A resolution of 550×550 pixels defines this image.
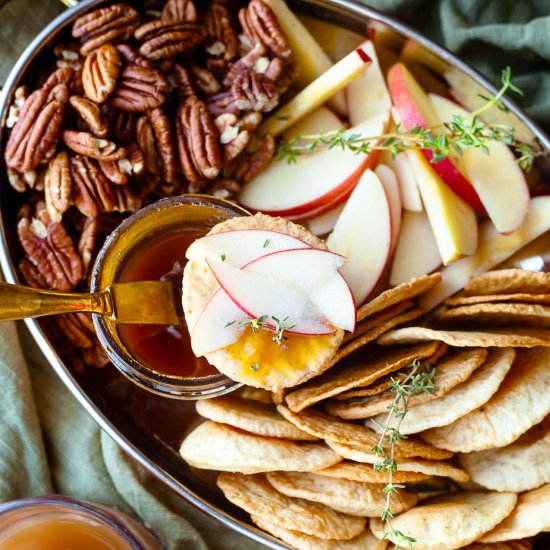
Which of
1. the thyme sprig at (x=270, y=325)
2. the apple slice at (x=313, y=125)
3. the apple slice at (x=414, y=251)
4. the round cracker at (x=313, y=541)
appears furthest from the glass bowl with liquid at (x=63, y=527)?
the apple slice at (x=313, y=125)

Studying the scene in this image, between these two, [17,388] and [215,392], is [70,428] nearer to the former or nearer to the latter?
[17,388]

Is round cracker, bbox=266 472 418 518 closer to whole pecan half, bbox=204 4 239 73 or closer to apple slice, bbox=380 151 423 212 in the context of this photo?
apple slice, bbox=380 151 423 212

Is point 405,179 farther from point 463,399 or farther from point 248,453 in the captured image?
point 248,453

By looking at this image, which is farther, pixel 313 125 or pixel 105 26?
pixel 313 125

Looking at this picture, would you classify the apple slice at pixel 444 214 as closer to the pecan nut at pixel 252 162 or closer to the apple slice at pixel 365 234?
the apple slice at pixel 365 234

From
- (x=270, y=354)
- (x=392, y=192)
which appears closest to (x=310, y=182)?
(x=392, y=192)

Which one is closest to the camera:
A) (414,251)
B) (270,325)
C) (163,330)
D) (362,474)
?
(270,325)
